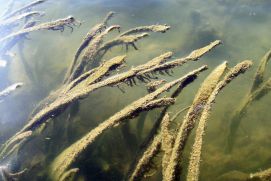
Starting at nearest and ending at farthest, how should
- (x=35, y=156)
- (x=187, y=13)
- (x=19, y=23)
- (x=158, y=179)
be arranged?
(x=158, y=179) < (x=35, y=156) < (x=187, y=13) < (x=19, y=23)

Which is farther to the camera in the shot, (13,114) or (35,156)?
(13,114)

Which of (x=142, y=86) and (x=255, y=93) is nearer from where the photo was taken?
(x=255, y=93)

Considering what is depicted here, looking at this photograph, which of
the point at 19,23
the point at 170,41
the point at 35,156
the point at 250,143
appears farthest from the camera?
the point at 19,23

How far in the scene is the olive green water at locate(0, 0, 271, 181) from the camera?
3.34 m

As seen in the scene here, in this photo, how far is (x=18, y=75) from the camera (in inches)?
195

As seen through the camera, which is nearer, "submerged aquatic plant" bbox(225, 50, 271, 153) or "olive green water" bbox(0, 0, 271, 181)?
"olive green water" bbox(0, 0, 271, 181)

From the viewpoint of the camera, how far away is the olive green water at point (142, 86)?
3340 millimetres

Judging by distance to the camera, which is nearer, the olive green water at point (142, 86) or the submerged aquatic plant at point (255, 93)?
the olive green water at point (142, 86)

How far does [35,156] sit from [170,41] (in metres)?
2.33

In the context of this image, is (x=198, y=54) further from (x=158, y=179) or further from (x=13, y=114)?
(x=13, y=114)

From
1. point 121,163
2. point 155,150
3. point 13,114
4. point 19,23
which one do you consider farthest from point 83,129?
point 19,23

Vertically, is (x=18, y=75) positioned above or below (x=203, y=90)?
below

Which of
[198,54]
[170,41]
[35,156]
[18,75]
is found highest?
[198,54]

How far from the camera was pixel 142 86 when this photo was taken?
4074 millimetres
